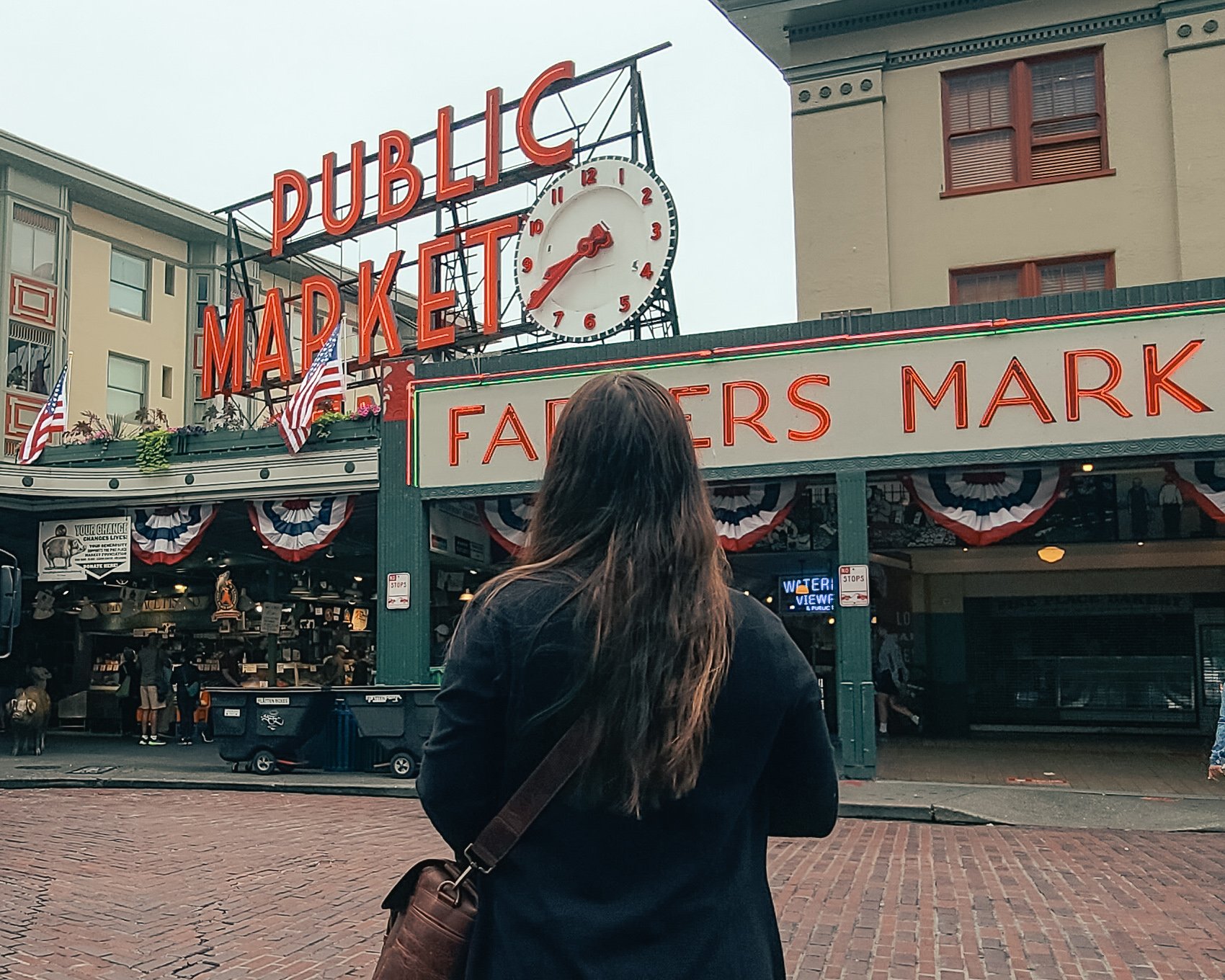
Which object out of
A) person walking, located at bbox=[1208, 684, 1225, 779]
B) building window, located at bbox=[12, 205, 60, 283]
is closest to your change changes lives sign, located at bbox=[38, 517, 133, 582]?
building window, located at bbox=[12, 205, 60, 283]

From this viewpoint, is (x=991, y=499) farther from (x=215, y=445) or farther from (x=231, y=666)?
(x=231, y=666)

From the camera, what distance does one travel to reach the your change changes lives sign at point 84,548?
19.5m

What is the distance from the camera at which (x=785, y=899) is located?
27.2 feet

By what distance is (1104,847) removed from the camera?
1064cm

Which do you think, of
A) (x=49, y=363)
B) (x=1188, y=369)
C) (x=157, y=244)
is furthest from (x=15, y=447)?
(x=1188, y=369)

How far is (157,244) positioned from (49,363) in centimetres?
571

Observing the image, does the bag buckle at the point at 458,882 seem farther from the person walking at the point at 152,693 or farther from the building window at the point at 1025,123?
the person walking at the point at 152,693

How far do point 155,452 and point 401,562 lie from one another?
4748 mm

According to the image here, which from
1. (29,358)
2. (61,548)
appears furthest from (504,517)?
(29,358)

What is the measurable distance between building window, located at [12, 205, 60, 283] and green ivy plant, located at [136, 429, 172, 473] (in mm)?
15139

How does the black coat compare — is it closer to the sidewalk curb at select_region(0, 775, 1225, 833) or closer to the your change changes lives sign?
the sidewalk curb at select_region(0, 775, 1225, 833)

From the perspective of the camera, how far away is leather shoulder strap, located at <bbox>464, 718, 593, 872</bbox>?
84.4 inches

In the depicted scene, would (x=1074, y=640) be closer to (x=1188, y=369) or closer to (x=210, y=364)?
(x=1188, y=369)

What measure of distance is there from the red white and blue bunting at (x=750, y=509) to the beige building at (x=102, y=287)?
1566cm
